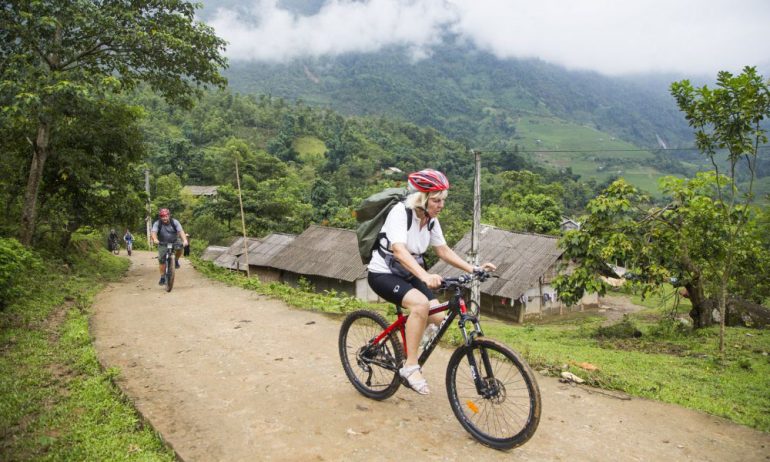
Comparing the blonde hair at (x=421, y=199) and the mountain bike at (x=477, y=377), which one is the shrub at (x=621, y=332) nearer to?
the mountain bike at (x=477, y=377)

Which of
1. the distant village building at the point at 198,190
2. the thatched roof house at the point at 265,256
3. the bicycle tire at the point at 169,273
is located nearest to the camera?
the bicycle tire at the point at 169,273

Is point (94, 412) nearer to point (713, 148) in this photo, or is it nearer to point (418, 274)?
point (418, 274)

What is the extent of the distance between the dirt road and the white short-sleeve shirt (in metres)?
1.22

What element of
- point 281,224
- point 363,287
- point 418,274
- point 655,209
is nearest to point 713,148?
point 655,209

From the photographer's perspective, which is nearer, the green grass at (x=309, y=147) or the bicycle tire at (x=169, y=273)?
the bicycle tire at (x=169, y=273)

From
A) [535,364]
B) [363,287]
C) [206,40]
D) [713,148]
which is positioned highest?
[206,40]

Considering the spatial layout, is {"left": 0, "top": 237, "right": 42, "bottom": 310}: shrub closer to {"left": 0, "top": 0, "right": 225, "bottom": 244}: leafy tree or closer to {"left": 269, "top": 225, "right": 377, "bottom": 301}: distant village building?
{"left": 0, "top": 0, "right": 225, "bottom": 244}: leafy tree

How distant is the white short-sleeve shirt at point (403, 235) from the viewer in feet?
12.7

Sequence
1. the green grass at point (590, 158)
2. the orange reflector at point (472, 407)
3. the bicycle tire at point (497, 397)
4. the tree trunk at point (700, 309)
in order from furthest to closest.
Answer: the green grass at point (590, 158) < the tree trunk at point (700, 309) < the orange reflector at point (472, 407) < the bicycle tire at point (497, 397)

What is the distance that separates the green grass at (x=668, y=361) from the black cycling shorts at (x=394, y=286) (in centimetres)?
223

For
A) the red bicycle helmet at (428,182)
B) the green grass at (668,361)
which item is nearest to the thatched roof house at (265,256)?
the green grass at (668,361)

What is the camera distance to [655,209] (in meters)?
11.4

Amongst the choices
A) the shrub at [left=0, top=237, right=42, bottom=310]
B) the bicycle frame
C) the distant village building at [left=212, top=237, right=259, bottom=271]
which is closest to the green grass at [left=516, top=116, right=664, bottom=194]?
the distant village building at [left=212, top=237, right=259, bottom=271]

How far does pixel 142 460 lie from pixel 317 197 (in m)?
49.5
